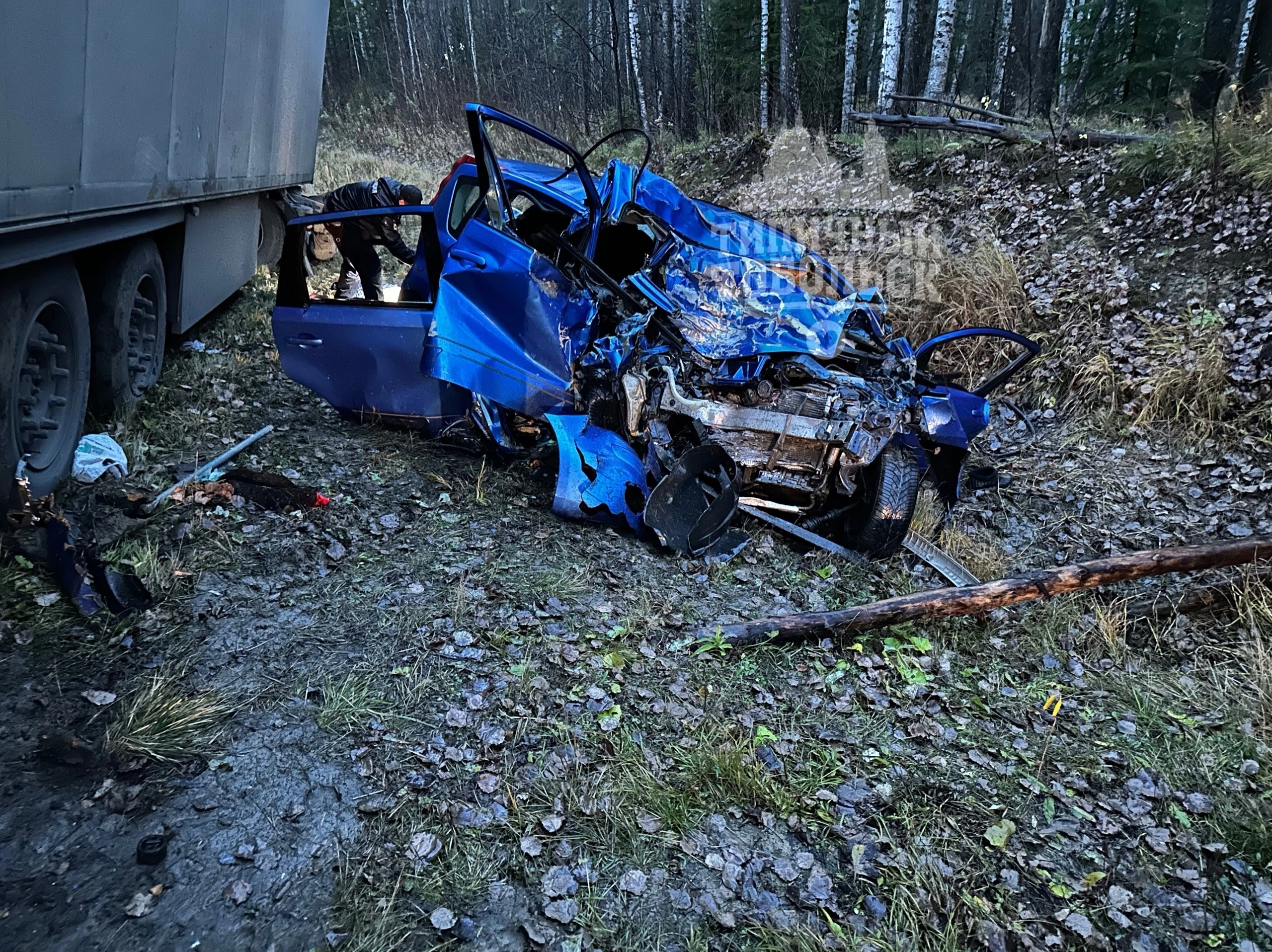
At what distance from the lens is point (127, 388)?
4707mm

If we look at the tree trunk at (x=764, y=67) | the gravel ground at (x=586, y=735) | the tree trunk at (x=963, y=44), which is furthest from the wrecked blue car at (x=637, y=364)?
the tree trunk at (x=963, y=44)

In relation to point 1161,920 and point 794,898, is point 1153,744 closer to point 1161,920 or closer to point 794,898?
point 1161,920

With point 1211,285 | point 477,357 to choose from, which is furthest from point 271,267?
point 1211,285

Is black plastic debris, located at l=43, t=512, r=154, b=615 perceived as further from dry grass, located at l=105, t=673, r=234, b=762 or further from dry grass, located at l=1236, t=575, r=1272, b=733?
dry grass, located at l=1236, t=575, r=1272, b=733

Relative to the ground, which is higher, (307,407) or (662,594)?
(307,407)

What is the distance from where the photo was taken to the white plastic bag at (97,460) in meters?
3.95

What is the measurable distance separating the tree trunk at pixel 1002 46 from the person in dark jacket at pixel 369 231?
1381 centimetres

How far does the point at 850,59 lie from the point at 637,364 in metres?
9.92

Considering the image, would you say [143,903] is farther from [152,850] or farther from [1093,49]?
[1093,49]

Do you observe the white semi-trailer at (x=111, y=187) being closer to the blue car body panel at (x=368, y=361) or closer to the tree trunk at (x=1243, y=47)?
the blue car body panel at (x=368, y=361)

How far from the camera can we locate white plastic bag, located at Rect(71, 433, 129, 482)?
3945 millimetres

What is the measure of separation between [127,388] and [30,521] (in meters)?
1.62

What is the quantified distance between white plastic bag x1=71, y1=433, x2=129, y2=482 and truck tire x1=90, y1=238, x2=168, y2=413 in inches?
20.0

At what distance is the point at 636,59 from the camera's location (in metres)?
14.4
